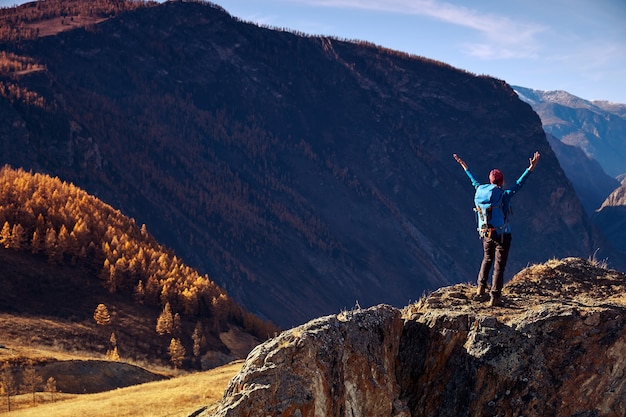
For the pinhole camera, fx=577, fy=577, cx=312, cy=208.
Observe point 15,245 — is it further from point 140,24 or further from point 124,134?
point 140,24

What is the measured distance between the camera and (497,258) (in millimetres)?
12188

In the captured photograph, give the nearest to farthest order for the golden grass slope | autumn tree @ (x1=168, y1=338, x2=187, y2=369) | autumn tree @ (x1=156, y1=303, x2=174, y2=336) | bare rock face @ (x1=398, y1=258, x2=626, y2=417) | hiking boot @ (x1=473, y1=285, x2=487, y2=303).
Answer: bare rock face @ (x1=398, y1=258, x2=626, y2=417) → hiking boot @ (x1=473, y1=285, x2=487, y2=303) → the golden grass slope → autumn tree @ (x1=168, y1=338, x2=187, y2=369) → autumn tree @ (x1=156, y1=303, x2=174, y2=336)

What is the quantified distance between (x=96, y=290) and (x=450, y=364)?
5859cm

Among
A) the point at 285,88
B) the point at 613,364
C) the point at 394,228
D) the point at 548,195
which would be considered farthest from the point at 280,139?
the point at 613,364

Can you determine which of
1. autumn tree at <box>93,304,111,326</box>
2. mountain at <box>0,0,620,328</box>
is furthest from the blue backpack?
mountain at <box>0,0,620,328</box>

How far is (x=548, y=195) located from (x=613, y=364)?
17974 centimetres

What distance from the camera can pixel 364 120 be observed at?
178500mm

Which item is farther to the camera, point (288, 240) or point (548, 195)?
point (548, 195)

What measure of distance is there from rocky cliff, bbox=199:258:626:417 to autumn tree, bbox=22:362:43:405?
3016 cm

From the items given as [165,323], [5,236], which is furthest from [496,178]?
[5,236]

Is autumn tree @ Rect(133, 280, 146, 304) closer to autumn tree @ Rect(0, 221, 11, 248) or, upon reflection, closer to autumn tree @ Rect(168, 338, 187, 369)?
autumn tree @ Rect(168, 338, 187, 369)

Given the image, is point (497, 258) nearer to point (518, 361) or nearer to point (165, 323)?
point (518, 361)

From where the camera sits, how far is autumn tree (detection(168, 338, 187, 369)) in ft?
174

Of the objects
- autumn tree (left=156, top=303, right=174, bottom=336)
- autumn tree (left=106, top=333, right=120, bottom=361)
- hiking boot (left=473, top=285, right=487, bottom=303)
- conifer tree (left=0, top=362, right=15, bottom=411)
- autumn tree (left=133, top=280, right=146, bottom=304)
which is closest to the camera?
hiking boot (left=473, top=285, right=487, bottom=303)
